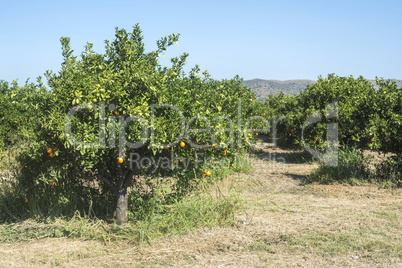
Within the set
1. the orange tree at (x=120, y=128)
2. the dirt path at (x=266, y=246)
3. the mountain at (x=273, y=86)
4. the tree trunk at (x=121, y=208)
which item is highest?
the mountain at (x=273, y=86)

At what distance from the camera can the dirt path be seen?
4.38m

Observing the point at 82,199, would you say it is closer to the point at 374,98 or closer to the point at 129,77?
the point at 129,77

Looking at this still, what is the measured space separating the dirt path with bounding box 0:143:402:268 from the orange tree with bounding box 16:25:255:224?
0.89m

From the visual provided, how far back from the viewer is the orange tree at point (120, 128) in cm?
481

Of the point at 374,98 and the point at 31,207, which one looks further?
the point at 374,98

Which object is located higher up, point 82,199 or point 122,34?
point 122,34

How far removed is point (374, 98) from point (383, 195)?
211 cm

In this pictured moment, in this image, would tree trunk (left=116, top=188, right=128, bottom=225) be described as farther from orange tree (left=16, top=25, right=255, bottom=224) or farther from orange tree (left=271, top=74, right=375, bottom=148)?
orange tree (left=271, top=74, right=375, bottom=148)

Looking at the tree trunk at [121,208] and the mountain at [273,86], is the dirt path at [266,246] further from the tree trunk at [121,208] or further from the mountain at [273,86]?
the mountain at [273,86]

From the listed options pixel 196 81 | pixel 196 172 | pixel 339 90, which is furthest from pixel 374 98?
pixel 196 172

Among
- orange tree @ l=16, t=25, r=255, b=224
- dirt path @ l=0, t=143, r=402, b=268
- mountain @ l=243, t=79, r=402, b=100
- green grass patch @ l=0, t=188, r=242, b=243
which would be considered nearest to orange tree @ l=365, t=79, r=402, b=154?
dirt path @ l=0, t=143, r=402, b=268

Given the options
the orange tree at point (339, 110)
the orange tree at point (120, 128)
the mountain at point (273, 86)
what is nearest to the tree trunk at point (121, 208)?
the orange tree at point (120, 128)

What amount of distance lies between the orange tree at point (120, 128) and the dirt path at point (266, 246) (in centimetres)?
89

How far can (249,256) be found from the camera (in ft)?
14.7
